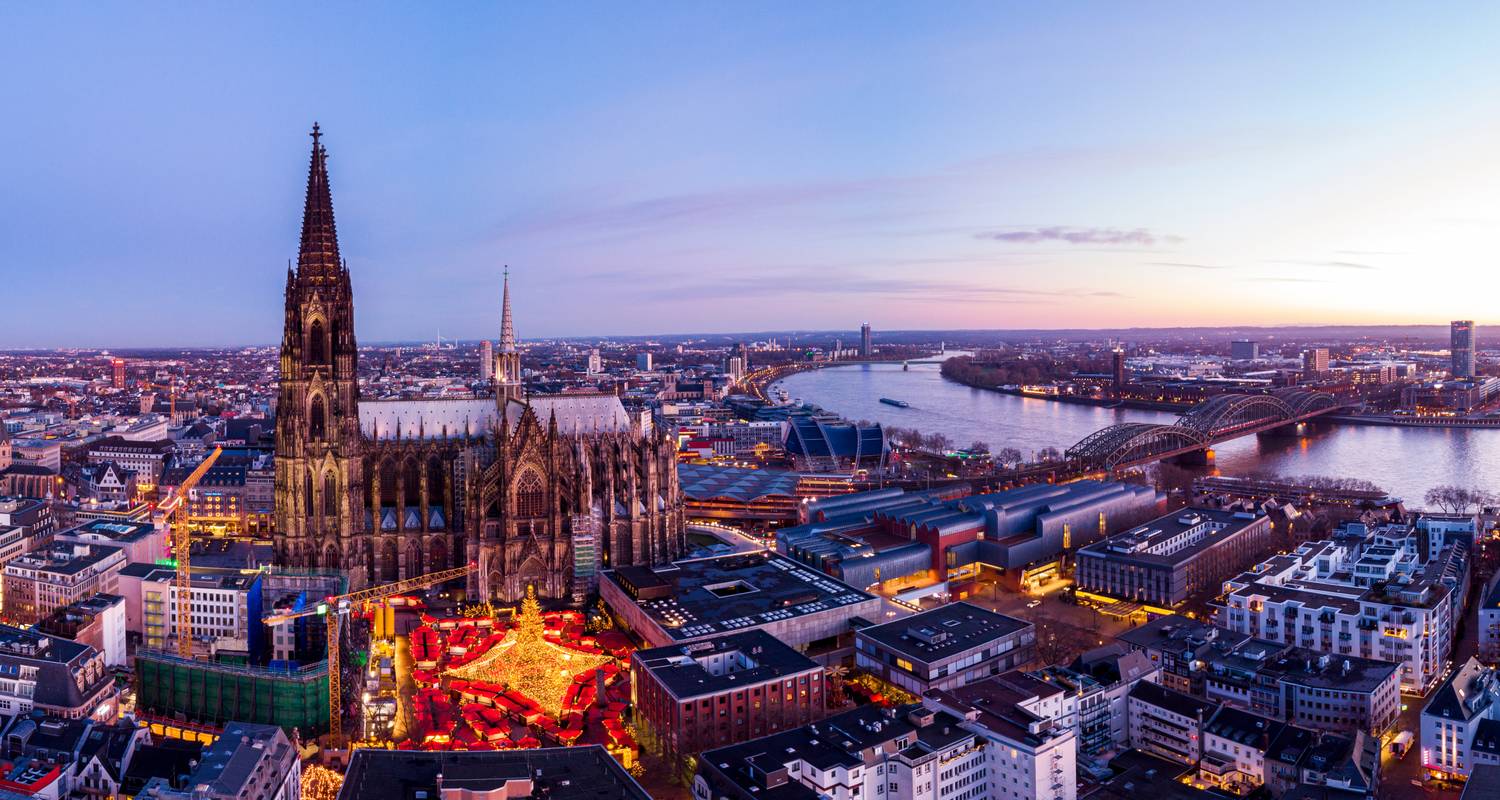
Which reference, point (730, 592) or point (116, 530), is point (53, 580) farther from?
point (730, 592)

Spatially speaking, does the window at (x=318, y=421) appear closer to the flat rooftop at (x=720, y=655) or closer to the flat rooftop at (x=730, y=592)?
the flat rooftop at (x=730, y=592)

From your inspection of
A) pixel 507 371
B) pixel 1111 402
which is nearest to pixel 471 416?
pixel 507 371

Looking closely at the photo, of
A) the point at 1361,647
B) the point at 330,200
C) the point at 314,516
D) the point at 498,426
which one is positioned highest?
the point at 330,200

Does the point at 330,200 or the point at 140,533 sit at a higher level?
the point at 330,200

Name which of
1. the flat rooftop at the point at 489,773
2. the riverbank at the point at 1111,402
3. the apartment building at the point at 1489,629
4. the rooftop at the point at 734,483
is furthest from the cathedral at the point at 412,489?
the riverbank at the point at 1111,402

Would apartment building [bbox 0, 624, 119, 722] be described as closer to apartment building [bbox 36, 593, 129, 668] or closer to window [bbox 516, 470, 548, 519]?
apartment building [bbox 36, 593, 129, 668]

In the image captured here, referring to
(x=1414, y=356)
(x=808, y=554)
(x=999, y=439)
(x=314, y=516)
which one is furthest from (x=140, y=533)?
(x=1414, y=356)

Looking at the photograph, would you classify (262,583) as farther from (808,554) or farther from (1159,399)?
(1159,399)
